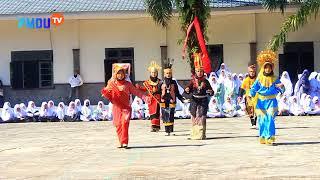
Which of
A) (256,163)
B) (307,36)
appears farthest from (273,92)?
(307,36)

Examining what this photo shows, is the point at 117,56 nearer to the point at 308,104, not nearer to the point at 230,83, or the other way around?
the point at 230,83

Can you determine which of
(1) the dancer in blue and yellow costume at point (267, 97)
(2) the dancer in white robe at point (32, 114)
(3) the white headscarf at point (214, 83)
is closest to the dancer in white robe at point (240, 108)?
(3) the white headscarf at point (214, 83)

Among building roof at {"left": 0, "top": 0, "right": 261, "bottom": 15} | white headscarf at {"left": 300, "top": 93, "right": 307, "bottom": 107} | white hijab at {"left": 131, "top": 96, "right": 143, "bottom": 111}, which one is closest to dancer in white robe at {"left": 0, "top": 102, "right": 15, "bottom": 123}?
white hijab at {"left": 131, "top": 96, "right": 143, "bottom": 111}

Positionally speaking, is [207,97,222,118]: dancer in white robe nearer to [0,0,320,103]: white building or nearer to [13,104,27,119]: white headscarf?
[0,0,320,103]: white building

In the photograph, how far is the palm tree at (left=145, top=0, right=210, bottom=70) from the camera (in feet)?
61.2

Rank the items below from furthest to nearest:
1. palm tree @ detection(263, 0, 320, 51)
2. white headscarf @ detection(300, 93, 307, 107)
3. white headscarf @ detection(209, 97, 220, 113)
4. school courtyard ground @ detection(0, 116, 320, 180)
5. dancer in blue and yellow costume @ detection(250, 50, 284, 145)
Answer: white headscarf @ detection(209, 97, 220, 113) → white headscarf @ detection(300, 93, 307, 107) → palm tree @ detection(263, 0, 320, 51) → dancer in blue and yellow costume @ detection(250, 50, 284, 145) → school courtyard ground @ detection(0, 116, 320, 180)

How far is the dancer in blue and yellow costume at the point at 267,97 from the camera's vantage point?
36.9 feet

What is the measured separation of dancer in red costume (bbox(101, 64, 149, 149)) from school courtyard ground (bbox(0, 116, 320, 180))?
1.24 ft

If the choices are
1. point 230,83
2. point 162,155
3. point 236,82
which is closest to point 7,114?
point 230,83

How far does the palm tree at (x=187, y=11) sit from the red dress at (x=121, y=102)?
23.9 feet

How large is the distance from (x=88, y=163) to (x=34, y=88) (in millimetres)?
17174

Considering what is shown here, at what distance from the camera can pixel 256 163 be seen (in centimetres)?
922

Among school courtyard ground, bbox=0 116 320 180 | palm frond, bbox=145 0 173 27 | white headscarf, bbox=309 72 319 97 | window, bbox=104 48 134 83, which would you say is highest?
palm frond, bbox=145 0 173 27

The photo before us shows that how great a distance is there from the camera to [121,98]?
38.3ft
